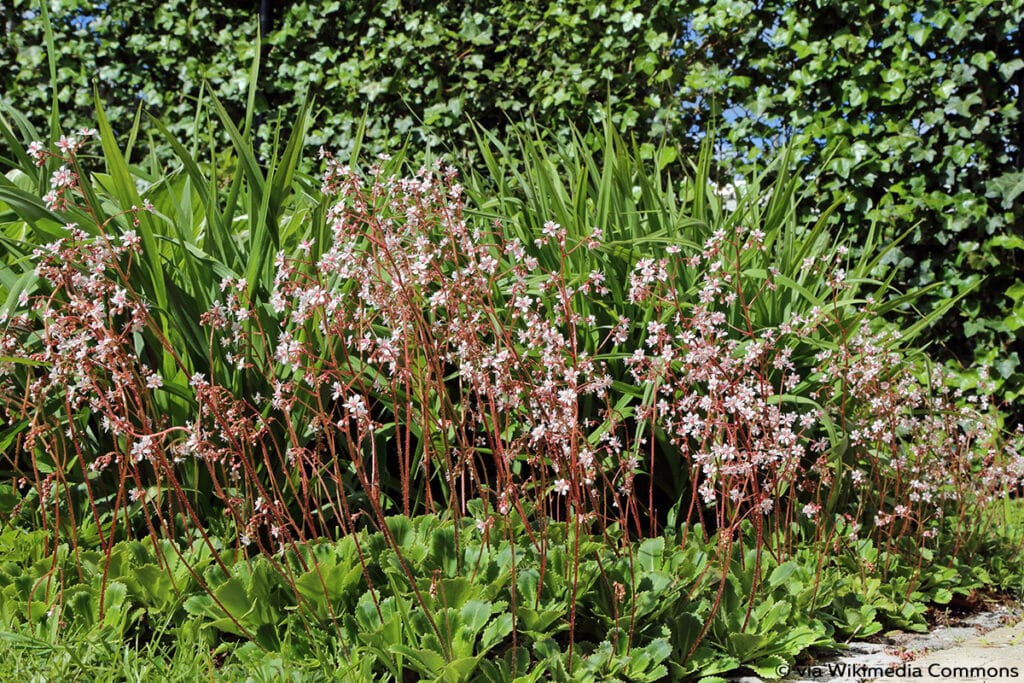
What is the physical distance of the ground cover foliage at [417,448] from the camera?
1.87 meters

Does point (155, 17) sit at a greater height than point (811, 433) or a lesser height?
greater

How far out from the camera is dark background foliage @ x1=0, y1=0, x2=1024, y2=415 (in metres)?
4.41

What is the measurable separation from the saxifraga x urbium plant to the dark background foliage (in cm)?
99

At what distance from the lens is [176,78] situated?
7133 mm

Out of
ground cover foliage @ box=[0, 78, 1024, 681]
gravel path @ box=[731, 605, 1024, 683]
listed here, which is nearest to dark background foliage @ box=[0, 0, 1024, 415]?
ground cover foliage @ box=[0, 78, 1024, 681]

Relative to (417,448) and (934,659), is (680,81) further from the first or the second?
(934,659)

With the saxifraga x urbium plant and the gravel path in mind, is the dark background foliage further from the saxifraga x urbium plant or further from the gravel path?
the gravel path

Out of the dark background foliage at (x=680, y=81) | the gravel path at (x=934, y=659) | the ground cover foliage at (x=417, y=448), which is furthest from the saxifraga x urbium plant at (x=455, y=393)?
the dark background foliage at (x=680, y=81)

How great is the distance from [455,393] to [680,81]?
10.1 feet

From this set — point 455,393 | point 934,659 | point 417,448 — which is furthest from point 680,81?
point 934,659

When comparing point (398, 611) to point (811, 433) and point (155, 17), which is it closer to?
point (811, 433)

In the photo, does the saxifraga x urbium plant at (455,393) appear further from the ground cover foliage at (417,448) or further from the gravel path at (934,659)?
the gravel path at (934,659)

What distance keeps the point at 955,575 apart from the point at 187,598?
2286 mm

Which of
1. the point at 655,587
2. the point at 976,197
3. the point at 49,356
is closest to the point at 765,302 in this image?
the point at 655,587
